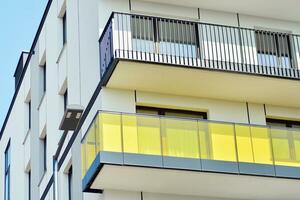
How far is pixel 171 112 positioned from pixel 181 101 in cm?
41

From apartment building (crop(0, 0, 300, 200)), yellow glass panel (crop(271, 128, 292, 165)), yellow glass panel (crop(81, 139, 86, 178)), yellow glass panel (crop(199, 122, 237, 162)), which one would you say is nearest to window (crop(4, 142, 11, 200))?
apartment building (crop(0, 0, 300, 200))

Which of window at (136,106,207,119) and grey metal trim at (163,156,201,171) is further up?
window at (136,106,207,119)

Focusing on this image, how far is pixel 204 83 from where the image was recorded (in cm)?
2538

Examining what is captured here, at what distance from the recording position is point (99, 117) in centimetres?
2347

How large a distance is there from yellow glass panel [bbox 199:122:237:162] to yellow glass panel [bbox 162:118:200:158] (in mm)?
217

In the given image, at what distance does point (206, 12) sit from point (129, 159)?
20.0 ft

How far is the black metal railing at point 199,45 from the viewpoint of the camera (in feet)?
81.2

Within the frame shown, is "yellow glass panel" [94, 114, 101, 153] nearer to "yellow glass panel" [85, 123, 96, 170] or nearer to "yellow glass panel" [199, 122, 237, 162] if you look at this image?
"yellow glass panel" [85, 123, 96, 170]

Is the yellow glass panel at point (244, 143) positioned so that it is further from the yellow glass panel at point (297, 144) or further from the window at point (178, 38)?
the window at point (178, 38)

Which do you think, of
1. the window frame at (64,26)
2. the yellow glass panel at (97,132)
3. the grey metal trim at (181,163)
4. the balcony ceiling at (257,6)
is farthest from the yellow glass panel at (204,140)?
the window frame at (64,26)

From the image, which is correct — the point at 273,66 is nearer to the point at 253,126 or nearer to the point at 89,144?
the point at 253,126

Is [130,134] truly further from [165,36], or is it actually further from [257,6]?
[257,6]

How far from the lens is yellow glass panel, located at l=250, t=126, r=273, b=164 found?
2444cm

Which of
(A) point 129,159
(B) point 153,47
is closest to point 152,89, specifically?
(B) point 153,47
